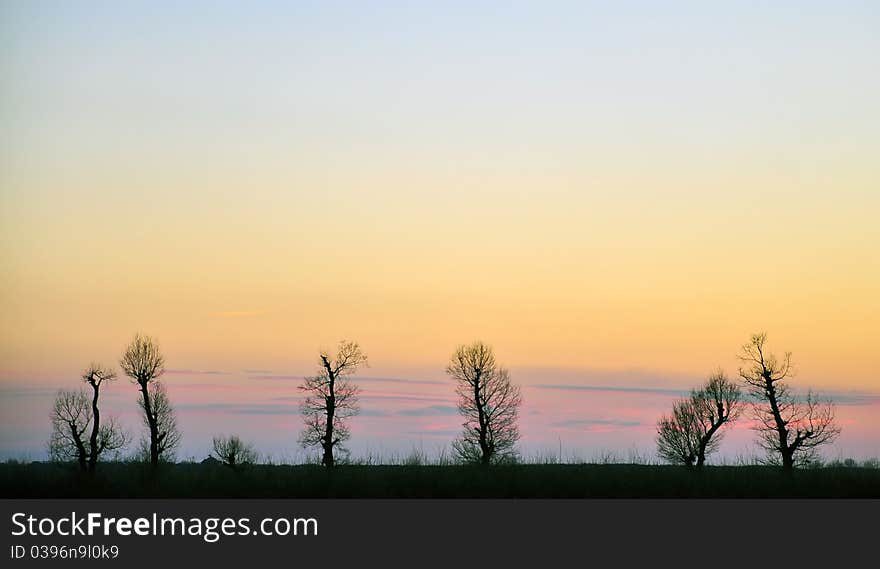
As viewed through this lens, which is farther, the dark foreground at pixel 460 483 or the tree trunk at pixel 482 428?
the tree trunk at pixel 482 428

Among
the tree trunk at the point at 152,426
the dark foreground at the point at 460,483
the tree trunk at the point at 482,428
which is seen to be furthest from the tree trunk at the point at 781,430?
the tree trunk at the point at 152,426

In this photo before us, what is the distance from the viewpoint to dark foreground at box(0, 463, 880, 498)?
183 ft

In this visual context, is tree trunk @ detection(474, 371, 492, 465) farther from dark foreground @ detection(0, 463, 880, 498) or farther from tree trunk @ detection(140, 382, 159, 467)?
tree trunk @ detection(140, 382, 159, 467)

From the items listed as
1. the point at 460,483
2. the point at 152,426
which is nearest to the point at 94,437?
the point at 152,426

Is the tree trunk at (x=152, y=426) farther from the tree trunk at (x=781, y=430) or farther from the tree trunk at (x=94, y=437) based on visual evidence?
the tree trunk at (x=781, y=430)

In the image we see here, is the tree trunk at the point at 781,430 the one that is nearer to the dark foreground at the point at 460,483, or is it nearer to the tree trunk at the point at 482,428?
the dark foreground at the point at 460,483

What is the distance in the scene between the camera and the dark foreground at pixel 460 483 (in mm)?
55875

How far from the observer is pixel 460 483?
56656mm

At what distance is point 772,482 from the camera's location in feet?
192

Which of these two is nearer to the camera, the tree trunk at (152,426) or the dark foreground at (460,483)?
the dark foreground at (460,483)

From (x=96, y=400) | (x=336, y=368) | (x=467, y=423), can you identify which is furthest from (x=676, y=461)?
(x=96, y=400)

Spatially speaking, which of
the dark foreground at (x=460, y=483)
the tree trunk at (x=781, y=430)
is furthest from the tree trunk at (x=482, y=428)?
the tree trunk at (x=781, y=430)
